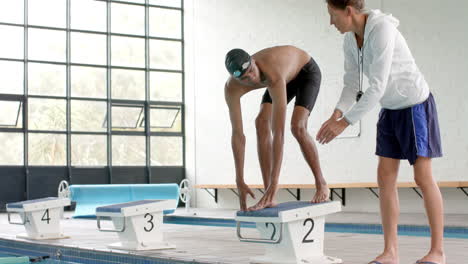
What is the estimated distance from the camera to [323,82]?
41.1 ft

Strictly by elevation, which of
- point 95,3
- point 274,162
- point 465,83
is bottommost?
point 274,162

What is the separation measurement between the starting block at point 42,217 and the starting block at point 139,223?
1410mm

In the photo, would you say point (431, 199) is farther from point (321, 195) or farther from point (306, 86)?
Result: point (306, 86)

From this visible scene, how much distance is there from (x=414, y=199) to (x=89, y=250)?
6.83 metres

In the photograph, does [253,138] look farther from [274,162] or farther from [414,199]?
[274,162]

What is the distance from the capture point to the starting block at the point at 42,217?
6.82 metres

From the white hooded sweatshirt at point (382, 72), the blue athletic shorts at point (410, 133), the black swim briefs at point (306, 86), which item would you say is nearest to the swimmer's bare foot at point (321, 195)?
the black swim briefs at point (306, 86)

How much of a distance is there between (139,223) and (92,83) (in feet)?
32.8

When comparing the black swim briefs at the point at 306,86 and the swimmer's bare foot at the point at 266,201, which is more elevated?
the black swim briefs at the point at 306,86

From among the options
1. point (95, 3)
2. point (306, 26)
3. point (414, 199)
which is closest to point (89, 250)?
point (414, 199)

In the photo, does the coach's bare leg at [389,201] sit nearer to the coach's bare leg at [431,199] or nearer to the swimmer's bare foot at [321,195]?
the coach's bare leg at [431,199]

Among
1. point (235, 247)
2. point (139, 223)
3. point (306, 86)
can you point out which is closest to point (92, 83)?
point (139, 223)

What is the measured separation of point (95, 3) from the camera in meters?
15.3

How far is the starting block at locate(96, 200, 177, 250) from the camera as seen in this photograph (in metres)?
5.37
